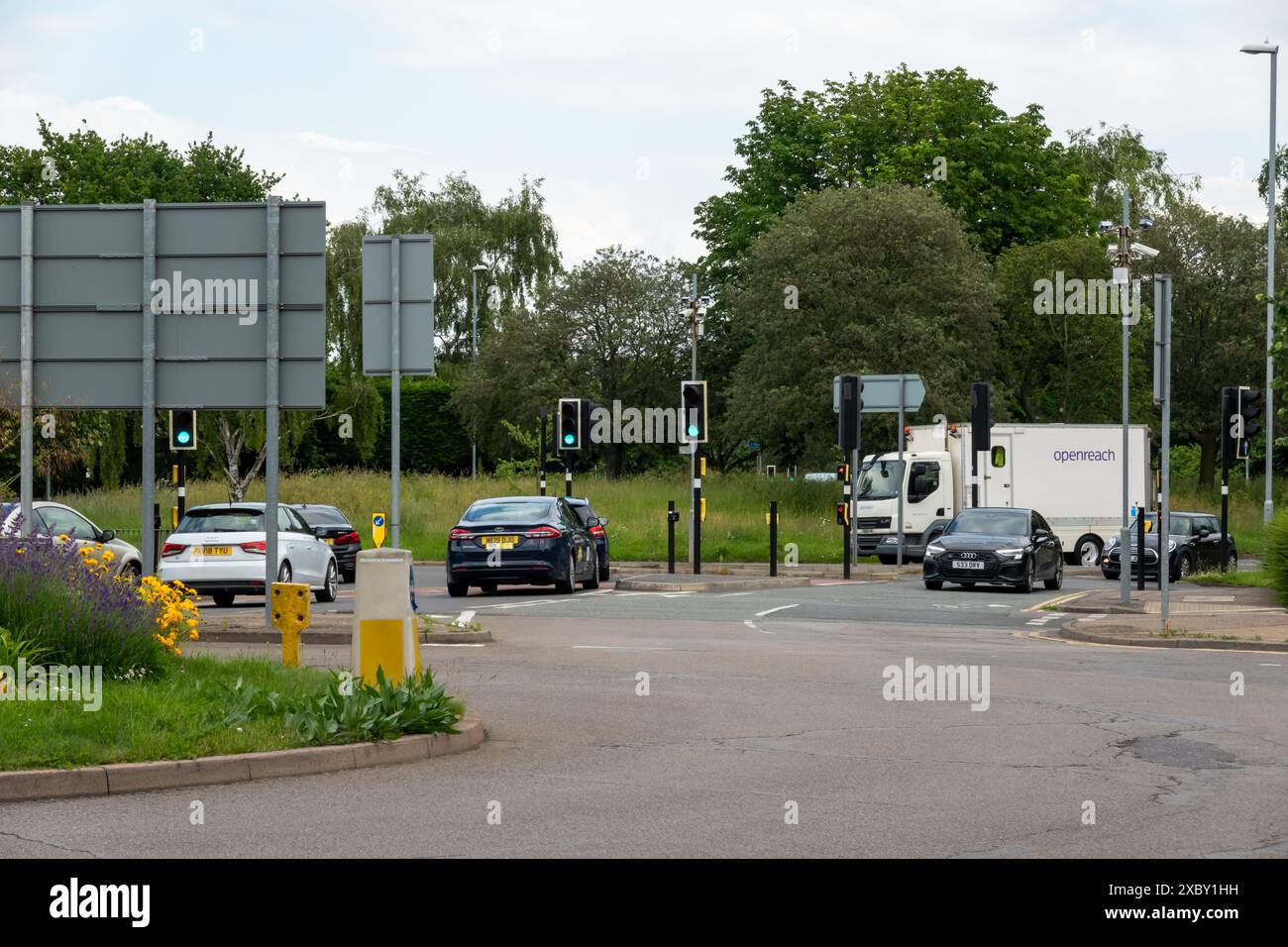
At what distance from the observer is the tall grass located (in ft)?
147

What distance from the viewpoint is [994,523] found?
3319 centimetres

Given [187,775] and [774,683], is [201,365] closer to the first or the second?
[774,683]

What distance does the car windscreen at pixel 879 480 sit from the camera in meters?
45.1

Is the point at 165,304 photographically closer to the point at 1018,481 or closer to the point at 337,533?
the point at 337,533

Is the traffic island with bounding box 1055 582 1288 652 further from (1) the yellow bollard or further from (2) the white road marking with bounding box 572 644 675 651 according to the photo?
(1) the yellow bollard

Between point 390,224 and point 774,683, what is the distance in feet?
209

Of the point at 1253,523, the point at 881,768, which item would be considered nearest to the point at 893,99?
the point at 1253,523

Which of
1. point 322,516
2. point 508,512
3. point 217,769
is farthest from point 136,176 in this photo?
point 217,769

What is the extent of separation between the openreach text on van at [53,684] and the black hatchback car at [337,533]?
2271cm

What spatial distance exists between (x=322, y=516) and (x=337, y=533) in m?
0.70

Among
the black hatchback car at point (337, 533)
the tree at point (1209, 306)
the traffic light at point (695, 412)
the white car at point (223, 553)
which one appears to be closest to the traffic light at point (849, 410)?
the traffic light at point (695, 412)

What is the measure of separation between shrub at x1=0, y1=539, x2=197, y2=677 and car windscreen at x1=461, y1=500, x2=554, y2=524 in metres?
16.2
